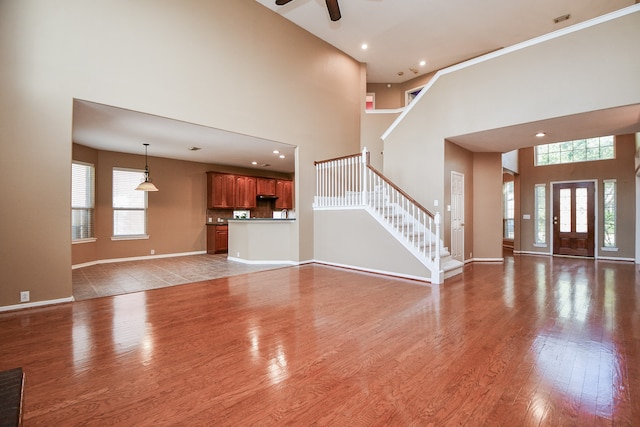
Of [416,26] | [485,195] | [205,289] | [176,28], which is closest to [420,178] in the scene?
[485,195]

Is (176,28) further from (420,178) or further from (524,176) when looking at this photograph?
(524,176)

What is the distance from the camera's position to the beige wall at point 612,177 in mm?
7660

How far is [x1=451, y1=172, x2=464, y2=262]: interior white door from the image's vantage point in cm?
658

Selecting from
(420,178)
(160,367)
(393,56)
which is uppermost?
(393,56)

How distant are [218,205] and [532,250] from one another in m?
10.3

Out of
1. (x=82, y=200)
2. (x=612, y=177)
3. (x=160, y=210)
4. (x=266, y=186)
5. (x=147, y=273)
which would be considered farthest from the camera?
(x=266, y=186)

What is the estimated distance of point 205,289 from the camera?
15.2 ft

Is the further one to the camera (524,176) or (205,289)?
(524,176)

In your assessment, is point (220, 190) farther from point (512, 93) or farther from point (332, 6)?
point (512, 93)

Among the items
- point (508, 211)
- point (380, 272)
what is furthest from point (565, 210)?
point (380, 272)

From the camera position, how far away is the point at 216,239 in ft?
29.4

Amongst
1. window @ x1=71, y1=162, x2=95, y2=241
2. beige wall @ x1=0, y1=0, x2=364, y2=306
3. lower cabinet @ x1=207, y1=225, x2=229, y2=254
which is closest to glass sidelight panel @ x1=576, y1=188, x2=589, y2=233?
beige wall @ x1=0, y1=0, x2=364, y2=306

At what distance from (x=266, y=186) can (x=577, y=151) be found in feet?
32.6

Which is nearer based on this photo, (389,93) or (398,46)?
(398,46)
